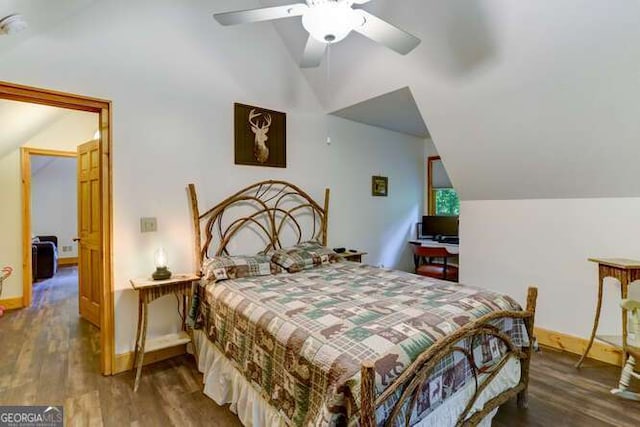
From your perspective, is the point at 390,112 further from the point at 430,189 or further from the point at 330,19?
the point at 330,19

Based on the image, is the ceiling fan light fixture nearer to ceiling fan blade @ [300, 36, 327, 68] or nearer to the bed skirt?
ceiling fan blade @ [300, 36, 327, 68]

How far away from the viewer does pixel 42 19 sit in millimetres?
2168

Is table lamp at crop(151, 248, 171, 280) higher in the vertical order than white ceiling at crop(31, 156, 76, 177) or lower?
lower

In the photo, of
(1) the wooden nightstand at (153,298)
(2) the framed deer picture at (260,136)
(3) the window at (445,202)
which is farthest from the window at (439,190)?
(1) the wooden nightstand at (153,298)

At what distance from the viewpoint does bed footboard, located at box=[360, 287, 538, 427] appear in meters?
1.14

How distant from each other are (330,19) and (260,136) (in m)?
1.80

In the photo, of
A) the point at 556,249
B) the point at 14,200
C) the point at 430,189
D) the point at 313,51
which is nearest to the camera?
the point at 313,51

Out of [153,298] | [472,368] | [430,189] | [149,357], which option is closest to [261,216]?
[153,298]

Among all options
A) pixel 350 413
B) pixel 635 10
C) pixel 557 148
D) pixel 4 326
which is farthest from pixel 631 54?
pixel 4 326

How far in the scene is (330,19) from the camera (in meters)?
1.77

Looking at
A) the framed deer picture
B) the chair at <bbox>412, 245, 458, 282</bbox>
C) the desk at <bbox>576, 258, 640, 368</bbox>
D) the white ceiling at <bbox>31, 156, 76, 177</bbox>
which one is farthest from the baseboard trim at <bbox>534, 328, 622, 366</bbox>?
the white ceiling at <bbox>31, 156, 76, 177</bbox>

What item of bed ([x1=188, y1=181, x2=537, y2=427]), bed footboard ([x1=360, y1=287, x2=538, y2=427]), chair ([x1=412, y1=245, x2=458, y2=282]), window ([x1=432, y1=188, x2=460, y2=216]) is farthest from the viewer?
window ([x1=432, y1=188, x2=460, y2=216])

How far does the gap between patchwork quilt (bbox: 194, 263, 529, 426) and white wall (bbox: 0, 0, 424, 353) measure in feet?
2.51

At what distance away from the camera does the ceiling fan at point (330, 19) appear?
5.67 feet
